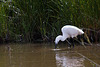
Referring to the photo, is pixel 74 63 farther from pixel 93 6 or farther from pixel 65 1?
pixel 65 1

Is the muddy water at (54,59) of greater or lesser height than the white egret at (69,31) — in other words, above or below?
below

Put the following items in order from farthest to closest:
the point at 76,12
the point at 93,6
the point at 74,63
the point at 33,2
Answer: the point at 33,2 < the point at 76,12 < the point at 93,6 < the point at 74,63

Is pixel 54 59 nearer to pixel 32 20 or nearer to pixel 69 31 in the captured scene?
pixel 69 31

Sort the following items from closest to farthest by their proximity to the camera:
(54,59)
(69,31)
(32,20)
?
(54,59), (69,31), (32,20)

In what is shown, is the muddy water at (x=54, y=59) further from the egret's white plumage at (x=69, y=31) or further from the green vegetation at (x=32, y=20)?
the green vegetation at (x=32, y=20)

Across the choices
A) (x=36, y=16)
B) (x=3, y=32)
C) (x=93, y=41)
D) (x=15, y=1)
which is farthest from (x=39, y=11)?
(x=93, y=41)

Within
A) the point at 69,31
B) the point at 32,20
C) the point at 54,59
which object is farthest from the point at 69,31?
the point at 54,59

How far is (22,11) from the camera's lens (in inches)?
281

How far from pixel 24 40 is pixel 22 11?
83 centimetres

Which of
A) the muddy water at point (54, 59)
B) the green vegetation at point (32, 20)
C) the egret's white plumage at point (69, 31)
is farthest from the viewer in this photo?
the green vegetation at point (32, 20)

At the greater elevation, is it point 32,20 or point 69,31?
point 32,20

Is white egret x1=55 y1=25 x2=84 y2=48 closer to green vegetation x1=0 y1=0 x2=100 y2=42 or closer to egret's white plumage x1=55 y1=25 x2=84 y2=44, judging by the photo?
egret's white plumage x1=55 y1=25 x2=84 y2=44

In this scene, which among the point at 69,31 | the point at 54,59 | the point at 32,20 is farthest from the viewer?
the point at 32,20

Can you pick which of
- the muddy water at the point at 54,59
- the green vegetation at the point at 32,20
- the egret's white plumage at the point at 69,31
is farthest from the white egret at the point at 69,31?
the muddy water at the point at 54,59
